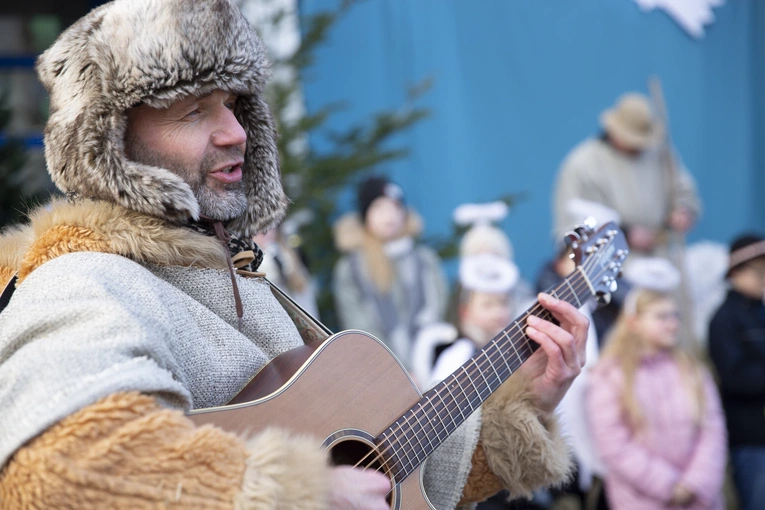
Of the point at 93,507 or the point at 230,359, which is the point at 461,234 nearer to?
the point at 230,359

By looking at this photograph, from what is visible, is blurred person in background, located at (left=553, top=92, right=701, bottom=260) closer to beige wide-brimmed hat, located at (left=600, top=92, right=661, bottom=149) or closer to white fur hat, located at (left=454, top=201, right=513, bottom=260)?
beige wide-brimmed hat, located at (left=600, top=92, right=661, bottom=149)

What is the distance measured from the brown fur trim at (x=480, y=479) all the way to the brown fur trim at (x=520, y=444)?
2cm

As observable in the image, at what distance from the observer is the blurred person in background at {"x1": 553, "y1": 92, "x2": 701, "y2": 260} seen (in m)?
6.20

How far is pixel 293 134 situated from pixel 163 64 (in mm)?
3698

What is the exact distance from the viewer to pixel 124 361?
1557mm

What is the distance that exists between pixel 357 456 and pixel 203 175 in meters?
0.72

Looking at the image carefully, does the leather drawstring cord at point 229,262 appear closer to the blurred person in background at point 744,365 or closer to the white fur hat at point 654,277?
the white fur hat at point 654,277

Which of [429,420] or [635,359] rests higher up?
[429,420]

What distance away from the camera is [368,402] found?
1.96m

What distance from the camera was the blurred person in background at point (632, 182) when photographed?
6195 mm

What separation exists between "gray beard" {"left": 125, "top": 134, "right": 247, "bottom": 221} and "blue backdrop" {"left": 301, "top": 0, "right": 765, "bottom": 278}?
4.19 m

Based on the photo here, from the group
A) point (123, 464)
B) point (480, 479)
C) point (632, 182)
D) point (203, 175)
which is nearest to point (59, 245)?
point (203, 175)

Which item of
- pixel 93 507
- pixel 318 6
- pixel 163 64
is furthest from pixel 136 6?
pixel 318 6

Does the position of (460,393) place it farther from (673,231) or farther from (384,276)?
(673,231)
